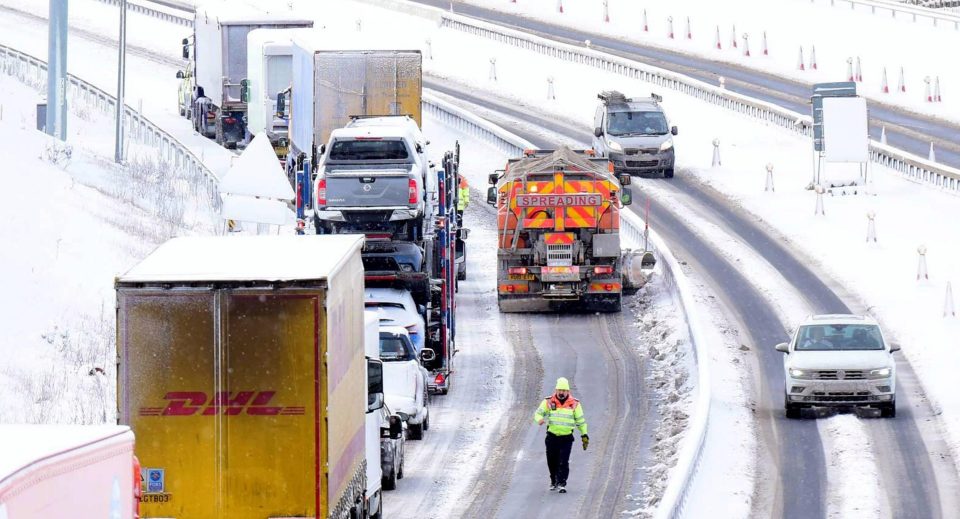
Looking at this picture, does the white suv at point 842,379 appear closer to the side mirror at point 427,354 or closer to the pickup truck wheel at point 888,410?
the pickup truck wheel at point 888,410

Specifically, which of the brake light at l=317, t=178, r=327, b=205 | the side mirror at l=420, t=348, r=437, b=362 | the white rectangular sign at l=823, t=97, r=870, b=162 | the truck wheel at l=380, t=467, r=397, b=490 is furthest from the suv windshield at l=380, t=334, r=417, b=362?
the white rectangular sign at l=823, t=97, r=870, b=162

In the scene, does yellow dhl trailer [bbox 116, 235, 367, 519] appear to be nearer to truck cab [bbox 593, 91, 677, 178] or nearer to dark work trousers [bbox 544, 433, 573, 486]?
dark work trousers [bbox 544, 433, 573, 486]

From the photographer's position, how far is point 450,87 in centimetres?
6062

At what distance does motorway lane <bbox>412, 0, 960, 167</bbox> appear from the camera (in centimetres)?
5119

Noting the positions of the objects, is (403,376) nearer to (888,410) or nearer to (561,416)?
(561,416)

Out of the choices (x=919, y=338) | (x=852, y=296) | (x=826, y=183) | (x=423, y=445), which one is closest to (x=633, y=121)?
(x=826, y=183)

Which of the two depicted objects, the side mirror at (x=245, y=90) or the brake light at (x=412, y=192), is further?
the side mirror at (x=245, y=90)

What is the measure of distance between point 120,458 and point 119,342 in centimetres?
307

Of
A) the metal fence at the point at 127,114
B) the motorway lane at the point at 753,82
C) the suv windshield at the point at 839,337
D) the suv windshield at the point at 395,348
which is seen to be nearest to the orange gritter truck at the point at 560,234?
the suv windshield at the point at 839,337

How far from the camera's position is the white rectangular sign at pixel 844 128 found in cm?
4416

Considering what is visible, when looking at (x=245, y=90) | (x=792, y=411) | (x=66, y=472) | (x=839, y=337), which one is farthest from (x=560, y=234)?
(x=66, y=472)

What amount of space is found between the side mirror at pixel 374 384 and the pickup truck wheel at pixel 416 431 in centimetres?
661

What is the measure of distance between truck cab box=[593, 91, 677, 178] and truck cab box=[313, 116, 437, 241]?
18.1 meters

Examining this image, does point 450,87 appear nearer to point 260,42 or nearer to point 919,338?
point 260,42
